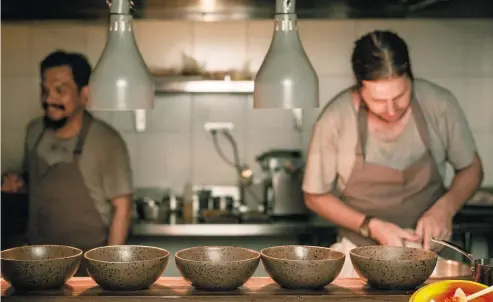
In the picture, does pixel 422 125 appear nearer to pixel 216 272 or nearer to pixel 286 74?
pixel 286 74

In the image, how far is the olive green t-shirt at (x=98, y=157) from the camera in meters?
3.86

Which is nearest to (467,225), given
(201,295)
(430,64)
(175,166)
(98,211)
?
(430,64)

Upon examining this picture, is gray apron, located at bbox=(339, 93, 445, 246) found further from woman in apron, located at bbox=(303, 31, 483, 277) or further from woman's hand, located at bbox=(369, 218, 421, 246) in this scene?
woman's hand, located at bbox=(369, 218, 421, 246)

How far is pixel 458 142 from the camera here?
12.0ft

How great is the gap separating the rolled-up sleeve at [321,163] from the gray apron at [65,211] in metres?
1.23

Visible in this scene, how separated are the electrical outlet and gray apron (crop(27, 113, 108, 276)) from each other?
0.77 m

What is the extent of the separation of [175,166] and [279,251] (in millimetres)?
2419

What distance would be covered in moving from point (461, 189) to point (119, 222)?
1936 mm

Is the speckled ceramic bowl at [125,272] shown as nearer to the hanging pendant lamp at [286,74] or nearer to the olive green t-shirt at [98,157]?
the hanging pendant lamp at [286,74]

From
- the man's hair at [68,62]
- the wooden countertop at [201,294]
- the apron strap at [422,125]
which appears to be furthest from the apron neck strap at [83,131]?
the wooden countertop at [201,294]

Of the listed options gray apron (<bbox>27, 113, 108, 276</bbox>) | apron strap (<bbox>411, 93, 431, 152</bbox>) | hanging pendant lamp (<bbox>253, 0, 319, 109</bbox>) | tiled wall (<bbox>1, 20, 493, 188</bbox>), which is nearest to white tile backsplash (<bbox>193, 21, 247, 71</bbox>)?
tiled wall (<bbox>1, 20, 493, 188</bbox>)

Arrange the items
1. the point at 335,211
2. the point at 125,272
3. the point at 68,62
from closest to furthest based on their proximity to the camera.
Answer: the point at 125,272
the point at 335,211
the point at 68,62

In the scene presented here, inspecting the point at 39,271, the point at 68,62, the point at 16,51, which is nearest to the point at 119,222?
the point at 68,62

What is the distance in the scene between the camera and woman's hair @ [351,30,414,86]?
3.75 m
